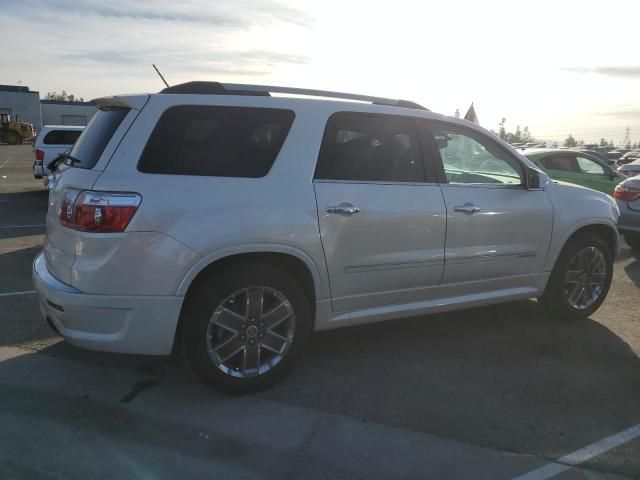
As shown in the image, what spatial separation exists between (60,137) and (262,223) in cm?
1286

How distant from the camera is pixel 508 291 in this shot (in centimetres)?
465

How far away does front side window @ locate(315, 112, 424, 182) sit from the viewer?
374cm

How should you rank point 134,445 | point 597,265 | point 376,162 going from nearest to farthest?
1. point 134,445
2. point 376,162
3. point 597,265

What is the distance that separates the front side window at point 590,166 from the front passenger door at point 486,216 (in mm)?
6547

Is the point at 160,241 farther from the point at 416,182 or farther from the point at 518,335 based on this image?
the point at 518,335

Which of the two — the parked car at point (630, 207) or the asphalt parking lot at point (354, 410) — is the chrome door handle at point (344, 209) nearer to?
the asphalt parking lot at point (354, 410)

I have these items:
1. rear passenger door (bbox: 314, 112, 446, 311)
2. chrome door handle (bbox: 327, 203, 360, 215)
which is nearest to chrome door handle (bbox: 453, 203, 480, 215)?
rear passenger door (bbox: 314, 112, 446, 311)

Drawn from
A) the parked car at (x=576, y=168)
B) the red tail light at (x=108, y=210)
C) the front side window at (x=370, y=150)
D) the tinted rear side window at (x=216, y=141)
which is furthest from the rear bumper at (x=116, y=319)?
the parked car at (x=576, y=168)

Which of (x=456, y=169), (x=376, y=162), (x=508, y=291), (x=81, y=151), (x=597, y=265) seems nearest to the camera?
(x=81, y=151)

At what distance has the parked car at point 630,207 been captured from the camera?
7520 millimetres

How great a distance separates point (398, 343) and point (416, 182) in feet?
4.45

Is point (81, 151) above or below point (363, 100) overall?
below

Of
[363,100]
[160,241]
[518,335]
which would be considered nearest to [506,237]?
[518,335]

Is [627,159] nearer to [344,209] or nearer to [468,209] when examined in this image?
[468,209]
